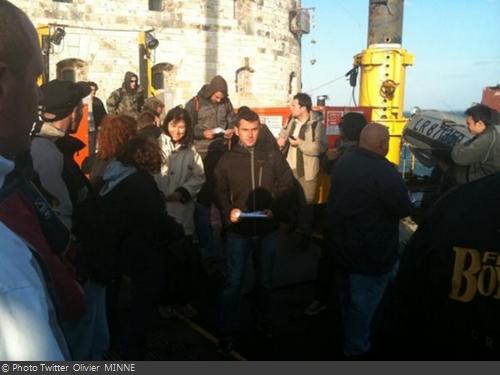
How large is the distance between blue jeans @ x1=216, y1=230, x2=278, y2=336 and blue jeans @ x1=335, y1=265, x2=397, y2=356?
0.64 metres

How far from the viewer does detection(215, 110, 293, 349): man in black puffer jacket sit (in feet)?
13.5

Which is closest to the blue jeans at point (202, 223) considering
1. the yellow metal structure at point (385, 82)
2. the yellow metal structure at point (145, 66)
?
the yellow metal structure at point (385, 82)

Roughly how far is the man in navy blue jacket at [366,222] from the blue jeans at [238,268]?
64cm

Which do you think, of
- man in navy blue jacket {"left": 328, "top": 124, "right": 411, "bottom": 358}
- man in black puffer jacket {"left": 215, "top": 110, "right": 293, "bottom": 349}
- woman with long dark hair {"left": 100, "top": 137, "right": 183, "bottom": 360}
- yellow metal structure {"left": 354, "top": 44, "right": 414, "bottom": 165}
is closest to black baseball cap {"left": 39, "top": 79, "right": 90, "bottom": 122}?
woman with long dark hair {"left": 100, "top": 137, "right": 183, "bottom": 360}

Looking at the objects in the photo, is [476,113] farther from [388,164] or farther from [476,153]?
[388,164]

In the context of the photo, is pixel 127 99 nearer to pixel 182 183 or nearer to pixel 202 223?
pixel 202 223

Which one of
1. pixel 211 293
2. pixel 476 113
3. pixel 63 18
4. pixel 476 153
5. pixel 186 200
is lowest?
pixel 211 293

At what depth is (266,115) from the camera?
889 cm

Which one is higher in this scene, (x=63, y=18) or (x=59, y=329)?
(x=63, y=18)

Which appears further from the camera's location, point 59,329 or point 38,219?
point 38,219

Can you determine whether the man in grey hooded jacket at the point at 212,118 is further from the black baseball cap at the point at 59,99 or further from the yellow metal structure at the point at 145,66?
the yellow metal structure at the point at 145,66

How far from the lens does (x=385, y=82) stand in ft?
27.1

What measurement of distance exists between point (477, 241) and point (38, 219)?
1.13m
